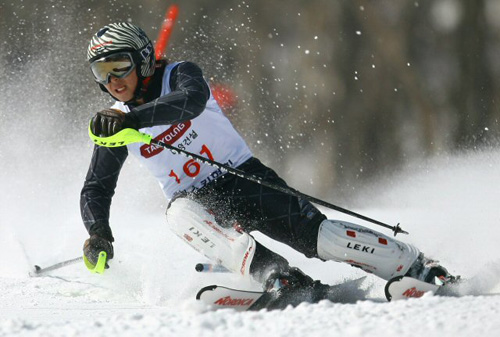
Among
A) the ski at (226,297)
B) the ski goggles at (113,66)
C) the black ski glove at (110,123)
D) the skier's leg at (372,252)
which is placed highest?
the ski goggles at (113,66)

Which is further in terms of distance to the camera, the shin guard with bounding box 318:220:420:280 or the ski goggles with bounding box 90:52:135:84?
the ski goggles with bounding box 90:52:135:84

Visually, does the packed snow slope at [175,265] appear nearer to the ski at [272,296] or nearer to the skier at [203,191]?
the ski at [272,296]

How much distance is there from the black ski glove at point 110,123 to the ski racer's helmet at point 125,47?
0.47 m

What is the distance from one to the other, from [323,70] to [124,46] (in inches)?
374

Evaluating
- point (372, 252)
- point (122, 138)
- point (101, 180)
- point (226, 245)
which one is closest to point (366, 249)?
point (372, 252)

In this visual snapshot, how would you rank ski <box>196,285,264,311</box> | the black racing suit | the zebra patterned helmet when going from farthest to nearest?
the zebra patterned helmet, the black racing suit, ski <box>196,285,264,311</box>

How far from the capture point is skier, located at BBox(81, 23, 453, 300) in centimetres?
340

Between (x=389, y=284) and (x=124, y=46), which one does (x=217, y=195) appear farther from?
(x=389, y=284)

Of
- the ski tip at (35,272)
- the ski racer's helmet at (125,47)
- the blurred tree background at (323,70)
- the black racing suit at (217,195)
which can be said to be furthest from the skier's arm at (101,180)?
the blurred tree background at (323,70)

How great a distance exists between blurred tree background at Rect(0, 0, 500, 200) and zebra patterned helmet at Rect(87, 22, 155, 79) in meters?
7.54

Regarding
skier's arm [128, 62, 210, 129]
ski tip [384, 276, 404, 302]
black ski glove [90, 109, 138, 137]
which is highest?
skier's arm [128, 62, 210, 129]

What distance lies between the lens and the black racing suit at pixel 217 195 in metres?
3.39

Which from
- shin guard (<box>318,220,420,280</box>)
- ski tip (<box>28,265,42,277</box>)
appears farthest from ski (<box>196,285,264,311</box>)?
ski tip (<box>28,265,42,277</box>)

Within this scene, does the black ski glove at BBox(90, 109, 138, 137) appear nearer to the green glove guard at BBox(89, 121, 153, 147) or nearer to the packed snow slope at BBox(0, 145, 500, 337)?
the green glove guard at BBox(89, 121, 153, 147)
